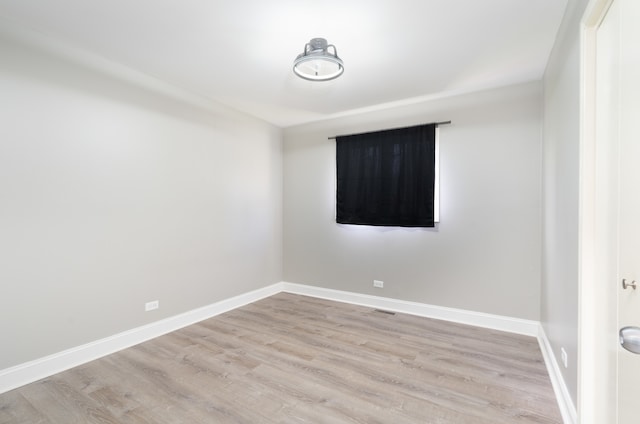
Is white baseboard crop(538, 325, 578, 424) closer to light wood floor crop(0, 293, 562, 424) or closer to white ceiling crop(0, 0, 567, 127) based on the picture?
light wood floor crop(0, 293, 562, 424)

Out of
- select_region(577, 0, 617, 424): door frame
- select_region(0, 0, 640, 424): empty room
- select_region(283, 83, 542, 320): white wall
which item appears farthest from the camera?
select_region(283, 83, 542, 320): white wall

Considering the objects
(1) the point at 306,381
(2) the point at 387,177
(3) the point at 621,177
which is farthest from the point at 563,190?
(1) the point at 306,381

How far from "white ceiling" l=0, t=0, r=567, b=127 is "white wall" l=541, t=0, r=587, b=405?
304 mm

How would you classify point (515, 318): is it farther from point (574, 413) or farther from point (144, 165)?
point (144, 165)

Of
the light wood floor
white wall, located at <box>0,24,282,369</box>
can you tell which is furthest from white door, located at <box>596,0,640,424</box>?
white wall, located at <box>0,24,282,369</box>

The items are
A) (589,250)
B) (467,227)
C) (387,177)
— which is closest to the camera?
(589,250)

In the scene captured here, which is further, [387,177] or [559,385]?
[387,177]

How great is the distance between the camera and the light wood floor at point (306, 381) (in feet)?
6.26

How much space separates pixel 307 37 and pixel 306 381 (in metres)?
2.67

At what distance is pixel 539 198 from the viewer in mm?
3025

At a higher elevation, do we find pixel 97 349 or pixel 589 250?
pixel 589 250

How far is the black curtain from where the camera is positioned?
3598 millimetres

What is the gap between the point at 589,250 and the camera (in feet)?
5.02

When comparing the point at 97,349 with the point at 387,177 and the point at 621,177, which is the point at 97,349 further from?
the point at 621,177
